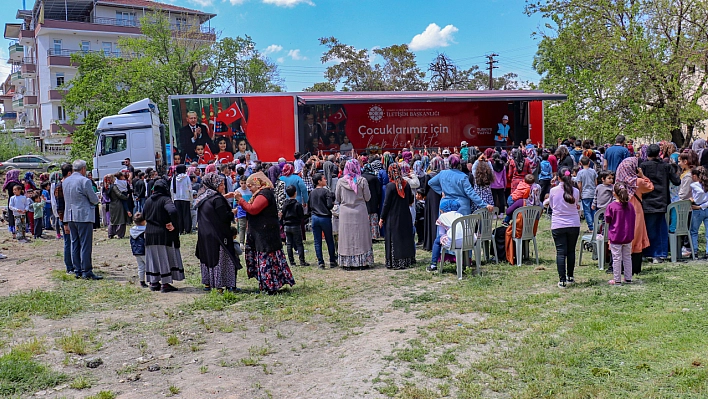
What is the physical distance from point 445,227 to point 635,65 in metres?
16.4

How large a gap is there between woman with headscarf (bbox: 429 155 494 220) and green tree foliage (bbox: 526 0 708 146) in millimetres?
15562

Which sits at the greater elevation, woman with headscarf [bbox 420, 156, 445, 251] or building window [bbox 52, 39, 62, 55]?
building window [bbox 52, 39, 62, 55]

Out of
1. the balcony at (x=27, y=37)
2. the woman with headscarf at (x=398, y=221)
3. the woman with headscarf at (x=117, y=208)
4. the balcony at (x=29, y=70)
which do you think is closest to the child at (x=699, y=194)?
the woman with headscarf at (x=398, y=221)

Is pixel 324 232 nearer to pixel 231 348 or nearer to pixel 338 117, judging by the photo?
pixel 231 348

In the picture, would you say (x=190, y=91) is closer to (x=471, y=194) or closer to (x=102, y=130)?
(x=102, y=130)

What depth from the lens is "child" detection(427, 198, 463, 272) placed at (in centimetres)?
887

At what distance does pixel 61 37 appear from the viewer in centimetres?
5762

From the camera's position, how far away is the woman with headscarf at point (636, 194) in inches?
316

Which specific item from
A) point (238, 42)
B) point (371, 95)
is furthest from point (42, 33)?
point (371, 95)

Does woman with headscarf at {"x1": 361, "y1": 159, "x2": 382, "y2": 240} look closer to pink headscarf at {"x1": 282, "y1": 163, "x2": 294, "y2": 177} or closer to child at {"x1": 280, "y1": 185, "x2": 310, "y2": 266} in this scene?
child at {"x1": 280, "y1": 185, "x2": 310, "y2": 266}

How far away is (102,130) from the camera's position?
70.1 ft

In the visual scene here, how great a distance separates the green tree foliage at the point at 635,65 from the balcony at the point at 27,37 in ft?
182

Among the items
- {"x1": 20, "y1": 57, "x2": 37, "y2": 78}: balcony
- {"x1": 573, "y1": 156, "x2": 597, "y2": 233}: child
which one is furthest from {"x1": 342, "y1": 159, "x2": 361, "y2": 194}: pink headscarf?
{"x1": 20, "y1": 57, "x2": 37, "y2": 78}: balcony

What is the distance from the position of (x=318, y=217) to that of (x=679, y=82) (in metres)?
17.8
